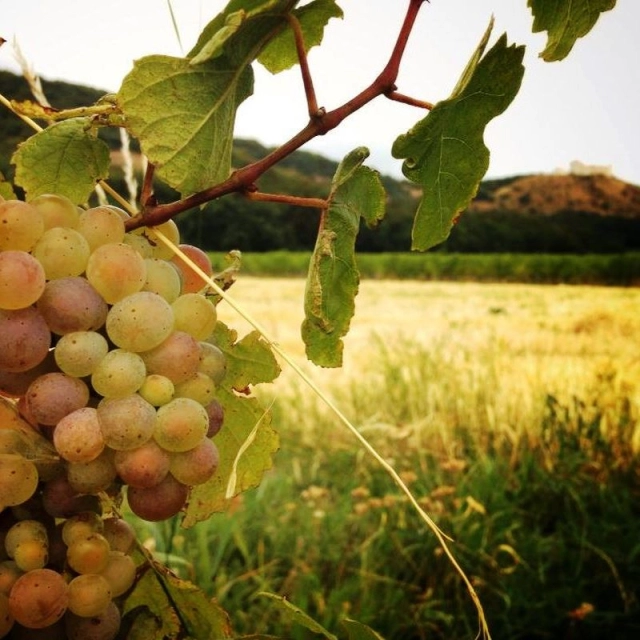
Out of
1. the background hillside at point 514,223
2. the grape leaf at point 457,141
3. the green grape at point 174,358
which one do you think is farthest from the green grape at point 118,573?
the background hillside at point 514,223

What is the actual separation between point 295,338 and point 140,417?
5.07m

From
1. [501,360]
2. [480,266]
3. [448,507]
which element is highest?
[480,266]

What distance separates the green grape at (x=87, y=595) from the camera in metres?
0.34

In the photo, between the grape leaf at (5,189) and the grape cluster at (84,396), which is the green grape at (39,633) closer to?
the grape cluster at (84,396)

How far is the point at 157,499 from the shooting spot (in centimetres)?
32

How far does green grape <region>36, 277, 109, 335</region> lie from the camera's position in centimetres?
32

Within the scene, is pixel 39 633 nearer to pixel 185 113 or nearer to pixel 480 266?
pixel 185 113

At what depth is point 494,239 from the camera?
11766 millimetres

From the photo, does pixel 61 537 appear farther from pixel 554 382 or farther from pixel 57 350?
pixel 554 382

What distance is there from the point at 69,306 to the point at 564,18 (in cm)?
29

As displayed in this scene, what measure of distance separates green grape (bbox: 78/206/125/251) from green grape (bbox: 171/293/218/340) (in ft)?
0.14

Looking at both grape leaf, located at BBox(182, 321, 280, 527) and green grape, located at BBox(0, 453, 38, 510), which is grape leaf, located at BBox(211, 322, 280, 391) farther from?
green grape, located at BBox(0, 453, 38, 510)

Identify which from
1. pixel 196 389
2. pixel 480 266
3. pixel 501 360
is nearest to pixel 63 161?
pixel 196 389

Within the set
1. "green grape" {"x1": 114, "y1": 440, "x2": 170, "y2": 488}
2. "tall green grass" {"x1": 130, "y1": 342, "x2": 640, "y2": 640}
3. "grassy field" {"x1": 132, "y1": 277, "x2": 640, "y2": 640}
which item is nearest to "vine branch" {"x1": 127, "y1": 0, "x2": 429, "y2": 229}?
"green grape" {"x1": 114, "y1": 440, "x2": 170, "y2": 488}
